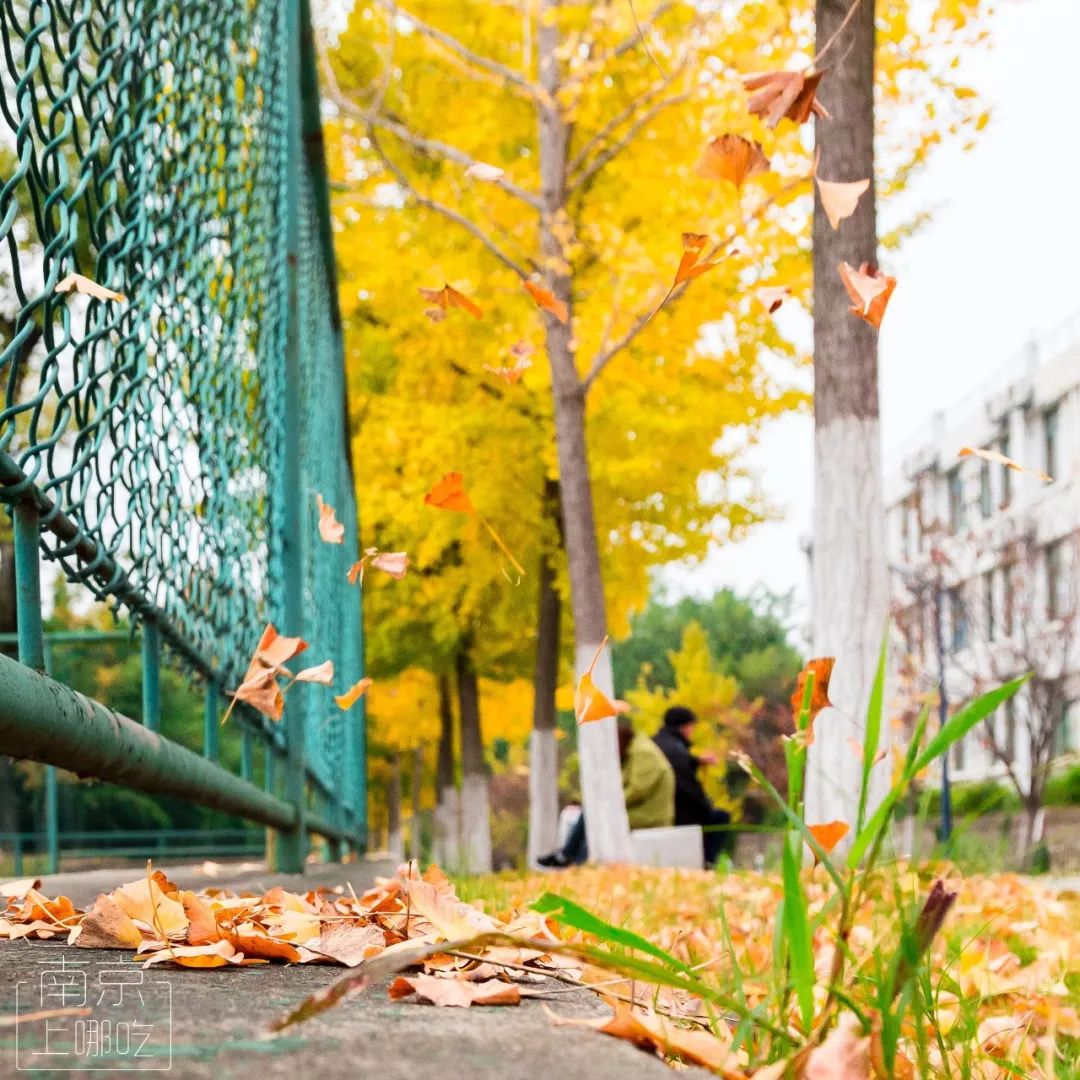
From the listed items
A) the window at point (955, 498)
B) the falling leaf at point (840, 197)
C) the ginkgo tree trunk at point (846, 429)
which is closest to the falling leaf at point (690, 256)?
the falling leaf at point (840, 197)

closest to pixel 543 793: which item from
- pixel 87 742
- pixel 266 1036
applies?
pixel 87 742

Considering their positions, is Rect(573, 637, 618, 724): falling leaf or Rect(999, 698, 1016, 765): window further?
Rect(999, 698, 1016, 765): window

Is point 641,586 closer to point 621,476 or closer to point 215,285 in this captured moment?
point 621,476

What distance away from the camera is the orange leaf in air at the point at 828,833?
1.20 m

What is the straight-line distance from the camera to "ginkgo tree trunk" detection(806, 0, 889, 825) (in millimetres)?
5934

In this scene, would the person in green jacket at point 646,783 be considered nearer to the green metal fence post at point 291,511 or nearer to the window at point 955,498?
the green metal fence post at point 291,511

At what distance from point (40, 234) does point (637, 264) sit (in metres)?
7.74

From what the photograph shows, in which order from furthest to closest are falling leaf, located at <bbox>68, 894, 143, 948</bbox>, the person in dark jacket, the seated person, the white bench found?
the person in dark jacket < the seated person < the white bench < falling leaf, located at <bbox>68, 894, 143, 948</bbox>

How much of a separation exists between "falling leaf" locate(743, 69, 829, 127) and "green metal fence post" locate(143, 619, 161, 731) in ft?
4.16

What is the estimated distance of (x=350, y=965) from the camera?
1398mm

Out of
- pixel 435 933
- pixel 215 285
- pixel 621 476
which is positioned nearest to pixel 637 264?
pixel 621 476

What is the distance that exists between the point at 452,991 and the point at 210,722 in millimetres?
1813

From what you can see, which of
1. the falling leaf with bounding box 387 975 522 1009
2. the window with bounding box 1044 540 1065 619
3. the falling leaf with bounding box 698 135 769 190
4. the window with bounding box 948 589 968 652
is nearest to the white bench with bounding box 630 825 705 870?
the falling leaf with bounding box 698 135 769 190

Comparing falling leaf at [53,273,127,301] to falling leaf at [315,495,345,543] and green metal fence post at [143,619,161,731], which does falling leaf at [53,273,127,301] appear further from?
green metal fence post at [143,619,161,731]
